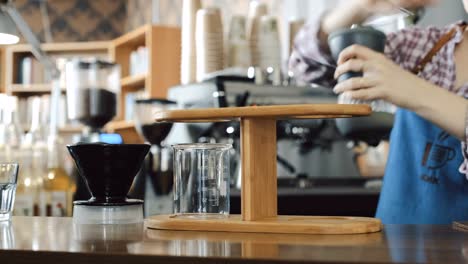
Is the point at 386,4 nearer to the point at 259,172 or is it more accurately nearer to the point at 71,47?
the point at 259,172

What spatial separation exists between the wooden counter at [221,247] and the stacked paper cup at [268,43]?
1530 mm

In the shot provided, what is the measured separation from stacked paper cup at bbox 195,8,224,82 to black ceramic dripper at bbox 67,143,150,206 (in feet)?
4.05

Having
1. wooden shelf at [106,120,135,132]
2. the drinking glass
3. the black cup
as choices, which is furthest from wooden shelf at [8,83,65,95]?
the drinking glass

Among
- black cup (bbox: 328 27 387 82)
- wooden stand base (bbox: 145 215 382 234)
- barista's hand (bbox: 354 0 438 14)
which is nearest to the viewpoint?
wooden stand base (bbox: 145 215 382 234)

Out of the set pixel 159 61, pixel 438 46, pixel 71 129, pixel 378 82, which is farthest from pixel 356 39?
pixel 71 129

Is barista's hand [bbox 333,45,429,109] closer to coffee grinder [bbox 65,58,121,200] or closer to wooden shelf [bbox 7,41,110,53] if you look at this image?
coffee grinder [bbox 65,58,121,200]

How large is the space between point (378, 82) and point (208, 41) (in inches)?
37.3

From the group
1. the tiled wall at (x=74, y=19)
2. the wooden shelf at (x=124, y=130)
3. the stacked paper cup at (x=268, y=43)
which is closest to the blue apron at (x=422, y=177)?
the stacked paper cup at (x=268, y=43)

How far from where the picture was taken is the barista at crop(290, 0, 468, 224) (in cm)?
143

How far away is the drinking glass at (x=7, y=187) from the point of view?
1107mm

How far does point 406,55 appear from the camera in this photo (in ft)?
5.86

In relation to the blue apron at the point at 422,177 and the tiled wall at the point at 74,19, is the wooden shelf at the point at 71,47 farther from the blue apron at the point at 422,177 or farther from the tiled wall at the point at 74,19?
the blue apron at the point at 422,177

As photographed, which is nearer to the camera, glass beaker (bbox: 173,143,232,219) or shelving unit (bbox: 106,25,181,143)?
glass beaker (bbox: 173,143,232,219)

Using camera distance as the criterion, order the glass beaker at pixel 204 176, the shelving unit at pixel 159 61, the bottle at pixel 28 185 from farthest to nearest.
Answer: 1. the shelving unit at pixel 159 61
2. the bottle at pixel 28 185
3. the glass beaker at pixel 204 176
